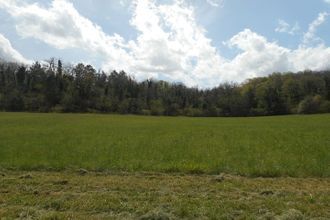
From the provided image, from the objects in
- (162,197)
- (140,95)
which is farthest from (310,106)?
(162,197)

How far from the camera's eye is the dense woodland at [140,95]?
10819 cm

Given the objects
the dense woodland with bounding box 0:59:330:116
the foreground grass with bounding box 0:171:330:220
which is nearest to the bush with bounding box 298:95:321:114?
the dense woodland with bounding box 0:59:330:116

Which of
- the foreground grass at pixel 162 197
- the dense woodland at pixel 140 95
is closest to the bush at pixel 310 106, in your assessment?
the dense woodland at pixel 140 95

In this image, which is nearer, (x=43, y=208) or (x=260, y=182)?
(x=43, y=208)

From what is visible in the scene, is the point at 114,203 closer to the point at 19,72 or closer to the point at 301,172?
the point at 301,172

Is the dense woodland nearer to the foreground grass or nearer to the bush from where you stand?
the bush

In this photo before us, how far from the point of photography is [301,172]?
1280 cm

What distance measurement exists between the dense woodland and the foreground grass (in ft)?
300

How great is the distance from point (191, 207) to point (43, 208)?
332cm

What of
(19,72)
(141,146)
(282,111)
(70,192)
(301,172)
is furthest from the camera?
(19,72)

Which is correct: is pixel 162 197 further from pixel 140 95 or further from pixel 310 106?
pixel 140 95

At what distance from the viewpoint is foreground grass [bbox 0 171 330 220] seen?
23.8 feet

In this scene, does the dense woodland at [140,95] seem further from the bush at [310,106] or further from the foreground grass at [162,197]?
the foreground grass at [162,197]

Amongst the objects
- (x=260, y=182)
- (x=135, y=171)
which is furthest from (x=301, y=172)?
(x=135, y=171)
